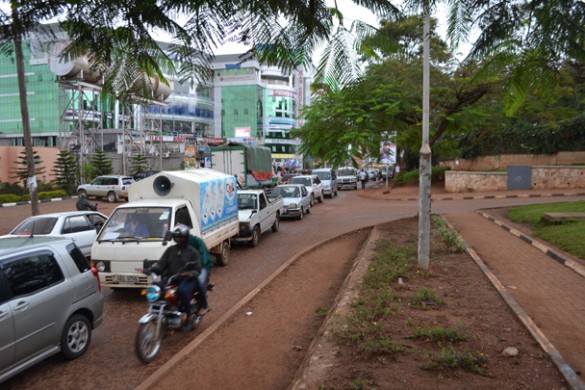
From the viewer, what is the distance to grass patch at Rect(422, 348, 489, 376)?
3.99 meters

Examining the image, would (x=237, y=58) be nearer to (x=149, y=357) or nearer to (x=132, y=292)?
(x=149, y=357)

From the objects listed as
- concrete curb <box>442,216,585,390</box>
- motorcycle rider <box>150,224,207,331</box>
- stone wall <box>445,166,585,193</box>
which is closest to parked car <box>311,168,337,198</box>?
stone wall <box>445,166,585,193</box>

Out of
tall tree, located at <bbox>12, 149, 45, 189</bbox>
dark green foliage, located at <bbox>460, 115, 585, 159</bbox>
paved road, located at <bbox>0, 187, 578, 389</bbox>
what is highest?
dark green foliage, located at <bbox>460, 115, 585, 159</bbox>

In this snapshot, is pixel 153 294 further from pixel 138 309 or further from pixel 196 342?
pixel 138 309

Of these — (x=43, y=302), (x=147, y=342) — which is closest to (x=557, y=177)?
(x=147, y=342)

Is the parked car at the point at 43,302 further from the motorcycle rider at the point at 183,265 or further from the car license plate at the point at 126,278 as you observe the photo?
the car license plate at the point at 126,278

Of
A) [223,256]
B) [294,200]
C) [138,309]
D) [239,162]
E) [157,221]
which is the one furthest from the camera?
[239,162]

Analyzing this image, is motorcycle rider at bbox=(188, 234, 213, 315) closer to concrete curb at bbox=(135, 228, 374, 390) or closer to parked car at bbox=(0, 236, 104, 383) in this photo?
concrete curb at bbox=(135, 228, 374, 390)

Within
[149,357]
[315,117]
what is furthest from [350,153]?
[149,357]

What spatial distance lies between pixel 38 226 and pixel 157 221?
3467 millimetres

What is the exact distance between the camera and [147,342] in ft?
16.0

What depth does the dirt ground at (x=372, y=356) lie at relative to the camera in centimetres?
389

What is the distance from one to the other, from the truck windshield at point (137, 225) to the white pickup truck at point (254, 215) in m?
4.26

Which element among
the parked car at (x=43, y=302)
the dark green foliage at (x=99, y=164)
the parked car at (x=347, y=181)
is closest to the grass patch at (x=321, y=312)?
the parked car at (x=43, y=302)
